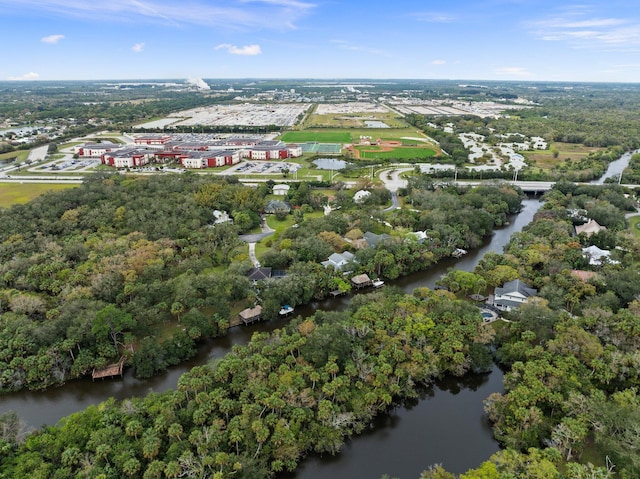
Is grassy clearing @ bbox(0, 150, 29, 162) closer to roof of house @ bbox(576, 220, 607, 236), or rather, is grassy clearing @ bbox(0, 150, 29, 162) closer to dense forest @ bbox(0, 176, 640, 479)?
dense forest @ bbox(0, 176, 640, 479)

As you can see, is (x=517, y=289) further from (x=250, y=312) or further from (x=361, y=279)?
(x=250, y=312)

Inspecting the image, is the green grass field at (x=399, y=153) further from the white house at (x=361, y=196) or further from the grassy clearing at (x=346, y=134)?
the white house at (x=361, y=196)

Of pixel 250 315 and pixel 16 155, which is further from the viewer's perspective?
pixel 16 155

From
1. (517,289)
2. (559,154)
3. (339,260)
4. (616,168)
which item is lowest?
(517,289)

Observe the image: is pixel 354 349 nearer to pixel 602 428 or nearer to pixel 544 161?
pixel 602 428

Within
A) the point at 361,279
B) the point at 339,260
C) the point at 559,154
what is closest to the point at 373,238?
the point at 339,260

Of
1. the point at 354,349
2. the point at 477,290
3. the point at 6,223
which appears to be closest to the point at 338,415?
the point at 354,349

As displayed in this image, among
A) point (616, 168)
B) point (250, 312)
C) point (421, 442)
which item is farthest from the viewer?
point (616, 168)
